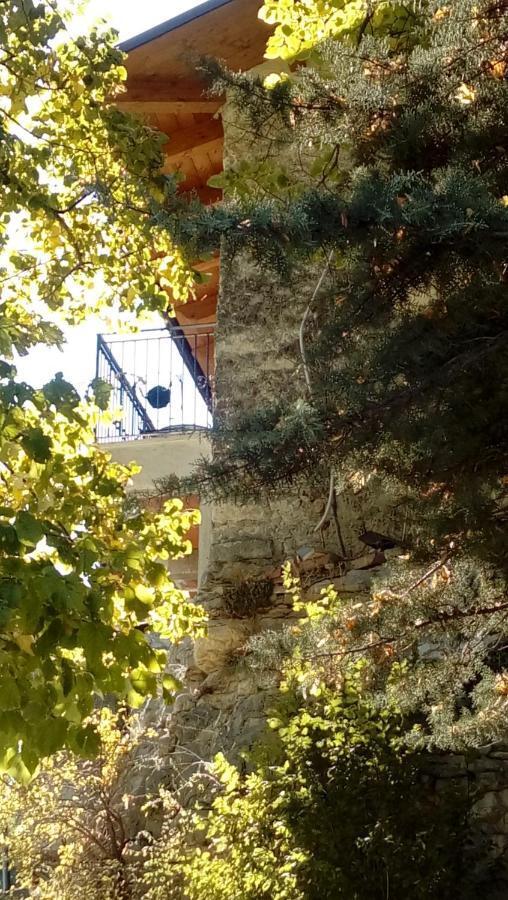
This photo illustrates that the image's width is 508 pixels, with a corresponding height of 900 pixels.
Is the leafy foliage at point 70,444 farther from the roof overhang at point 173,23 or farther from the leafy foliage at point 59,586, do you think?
the roof overhang at point 173,23

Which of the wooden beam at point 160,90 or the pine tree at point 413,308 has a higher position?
the wooden beam at point 160,90

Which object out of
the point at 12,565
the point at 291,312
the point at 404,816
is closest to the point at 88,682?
the point at 12,565

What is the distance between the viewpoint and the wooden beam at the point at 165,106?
7.17 m

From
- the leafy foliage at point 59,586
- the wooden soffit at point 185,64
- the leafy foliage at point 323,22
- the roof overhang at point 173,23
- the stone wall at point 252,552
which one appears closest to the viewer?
the leafy foliage at point 59,586

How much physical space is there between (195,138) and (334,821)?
609 cm

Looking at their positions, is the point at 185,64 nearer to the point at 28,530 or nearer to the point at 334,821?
the point at 28,530

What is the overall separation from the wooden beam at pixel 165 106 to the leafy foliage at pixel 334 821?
4.92 meters

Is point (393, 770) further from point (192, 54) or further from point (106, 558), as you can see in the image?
point (192, 54)

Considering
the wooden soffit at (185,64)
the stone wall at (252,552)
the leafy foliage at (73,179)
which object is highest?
the wooden soffit at (185,64)

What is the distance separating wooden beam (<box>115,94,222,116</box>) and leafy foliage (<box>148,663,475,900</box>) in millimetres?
4918

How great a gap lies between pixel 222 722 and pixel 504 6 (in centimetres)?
417

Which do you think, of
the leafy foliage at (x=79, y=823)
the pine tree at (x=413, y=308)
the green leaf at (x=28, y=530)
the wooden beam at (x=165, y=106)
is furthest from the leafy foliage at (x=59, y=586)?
the wooden beam at (x=165, y=106)

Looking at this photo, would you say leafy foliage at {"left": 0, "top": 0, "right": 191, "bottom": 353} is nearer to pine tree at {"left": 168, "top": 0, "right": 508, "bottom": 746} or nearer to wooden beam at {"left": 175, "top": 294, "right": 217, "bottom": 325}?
pine tree at {"left": 168, "top": 0, "right": 508, "bottom": 746}

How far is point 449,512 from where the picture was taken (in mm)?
3428
